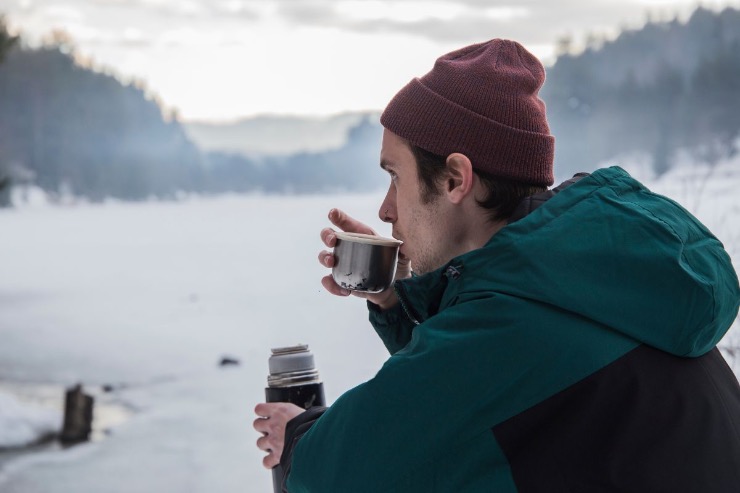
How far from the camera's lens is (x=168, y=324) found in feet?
17.7

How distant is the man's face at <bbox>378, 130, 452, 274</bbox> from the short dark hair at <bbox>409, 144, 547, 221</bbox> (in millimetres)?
13

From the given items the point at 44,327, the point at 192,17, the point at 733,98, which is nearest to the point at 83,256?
the point at 44,327

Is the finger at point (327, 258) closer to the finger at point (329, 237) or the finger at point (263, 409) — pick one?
the finger at point (329, 237)

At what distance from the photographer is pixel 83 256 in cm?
710

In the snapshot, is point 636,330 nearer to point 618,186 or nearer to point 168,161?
point 618,186

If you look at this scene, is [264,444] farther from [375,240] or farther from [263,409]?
[375,240]

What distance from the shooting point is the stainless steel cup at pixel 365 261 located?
42.2 inches

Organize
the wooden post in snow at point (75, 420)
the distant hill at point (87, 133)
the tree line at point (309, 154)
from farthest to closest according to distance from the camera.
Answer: the distant hill at point (87, 133), the tree line at point (309, 154), the wooden post in snow at point (75, 420)

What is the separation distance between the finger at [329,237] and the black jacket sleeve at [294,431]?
317 mm

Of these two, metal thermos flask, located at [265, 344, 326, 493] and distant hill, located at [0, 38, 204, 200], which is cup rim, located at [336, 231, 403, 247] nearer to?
metal thermos flask, located at [265, 344, 326, 493]

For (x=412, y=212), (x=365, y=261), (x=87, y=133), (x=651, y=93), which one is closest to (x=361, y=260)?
(x=365, y=261)

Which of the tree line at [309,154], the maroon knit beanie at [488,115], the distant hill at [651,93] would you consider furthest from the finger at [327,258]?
the distant hill at [651,93]

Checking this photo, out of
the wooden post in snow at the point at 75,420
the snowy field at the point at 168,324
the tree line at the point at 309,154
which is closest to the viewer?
the snowy field at the point at 168,324

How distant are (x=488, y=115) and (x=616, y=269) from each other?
0.32 meters
